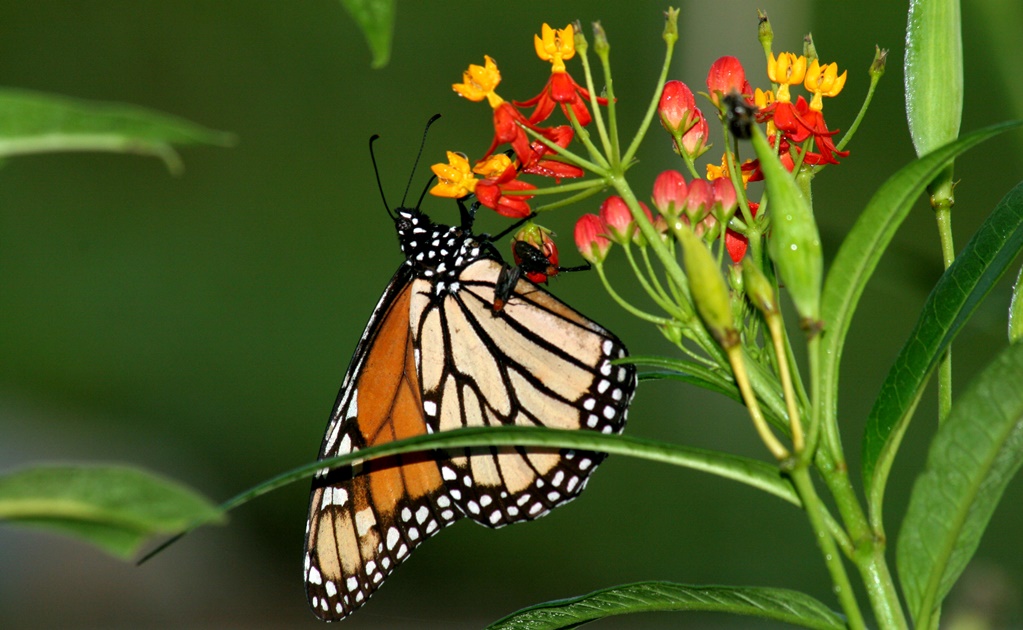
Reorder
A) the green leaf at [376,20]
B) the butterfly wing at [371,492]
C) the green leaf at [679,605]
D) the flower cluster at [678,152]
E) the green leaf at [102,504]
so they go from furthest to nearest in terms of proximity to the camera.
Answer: the butterfly wing at [371,492]
the flower cluster at [678,152]
the green leaf at [679,605]
the green leaf at [376,20]
the green leaf at [102,504]

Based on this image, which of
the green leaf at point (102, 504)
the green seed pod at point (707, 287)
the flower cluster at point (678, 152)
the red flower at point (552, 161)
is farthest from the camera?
the red flower at point (552, 161)

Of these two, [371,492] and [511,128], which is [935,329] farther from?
[371,492]

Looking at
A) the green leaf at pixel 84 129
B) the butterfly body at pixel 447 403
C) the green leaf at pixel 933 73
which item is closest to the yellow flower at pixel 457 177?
the butterfly body at pixel 447 403

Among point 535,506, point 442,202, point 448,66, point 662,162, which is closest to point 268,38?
point 448,66

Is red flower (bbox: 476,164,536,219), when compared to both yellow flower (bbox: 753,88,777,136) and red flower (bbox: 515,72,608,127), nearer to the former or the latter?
red flower (bbox: 515,72,608,127)

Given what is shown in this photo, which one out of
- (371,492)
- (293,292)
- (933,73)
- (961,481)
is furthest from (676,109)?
(293,292)

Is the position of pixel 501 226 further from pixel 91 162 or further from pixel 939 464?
pixel 939 464

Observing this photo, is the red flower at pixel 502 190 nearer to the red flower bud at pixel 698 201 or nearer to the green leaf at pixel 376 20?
the red flower bud at pixel 698 201

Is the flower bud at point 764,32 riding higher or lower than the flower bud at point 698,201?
higher
